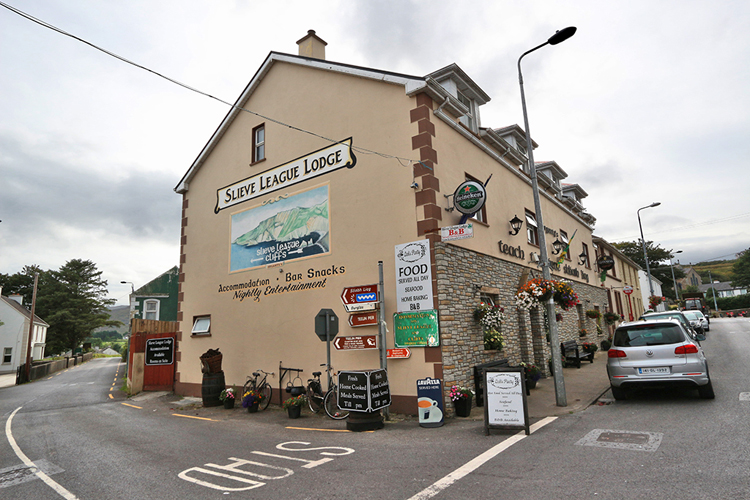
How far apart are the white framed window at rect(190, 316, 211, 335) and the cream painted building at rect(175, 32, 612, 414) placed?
0.26 ft

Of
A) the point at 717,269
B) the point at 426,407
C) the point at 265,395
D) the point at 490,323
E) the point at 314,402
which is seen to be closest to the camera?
the point at 426,407

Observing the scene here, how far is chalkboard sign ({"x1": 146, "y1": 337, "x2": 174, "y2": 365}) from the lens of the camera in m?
16.8

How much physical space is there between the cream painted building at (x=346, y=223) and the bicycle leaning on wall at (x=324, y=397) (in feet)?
1.99

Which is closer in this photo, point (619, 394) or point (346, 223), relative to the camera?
point (619, 394)

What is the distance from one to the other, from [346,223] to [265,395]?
5.75 metres

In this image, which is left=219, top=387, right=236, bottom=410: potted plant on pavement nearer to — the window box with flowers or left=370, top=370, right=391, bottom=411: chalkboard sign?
left=370, top=370, right=391, bottom=411: chalkboard sign

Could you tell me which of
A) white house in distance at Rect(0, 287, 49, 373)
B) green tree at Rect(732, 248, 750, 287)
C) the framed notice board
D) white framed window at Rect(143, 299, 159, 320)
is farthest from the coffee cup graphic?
green tree at Rect(732, 248, 750, 287)

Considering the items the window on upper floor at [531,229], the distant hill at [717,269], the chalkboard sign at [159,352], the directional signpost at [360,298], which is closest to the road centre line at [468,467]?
the directional signpost at [360,298]

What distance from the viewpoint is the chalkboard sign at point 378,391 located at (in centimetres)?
862

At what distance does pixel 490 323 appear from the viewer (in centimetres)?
1120

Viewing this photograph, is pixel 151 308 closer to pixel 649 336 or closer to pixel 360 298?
pixel 360 298

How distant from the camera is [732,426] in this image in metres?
6.64

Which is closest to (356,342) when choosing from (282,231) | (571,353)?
(282,231)

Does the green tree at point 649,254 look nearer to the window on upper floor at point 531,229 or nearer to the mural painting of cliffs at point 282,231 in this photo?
the window on upper floor at point 531,229
